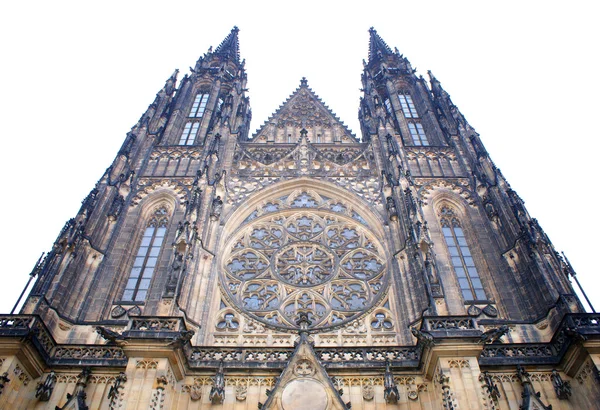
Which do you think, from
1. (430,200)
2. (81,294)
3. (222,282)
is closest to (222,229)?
(222,282)

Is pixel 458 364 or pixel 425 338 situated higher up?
pixel 425 338

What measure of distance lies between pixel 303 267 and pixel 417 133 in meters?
9.54

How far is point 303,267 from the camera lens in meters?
14.6

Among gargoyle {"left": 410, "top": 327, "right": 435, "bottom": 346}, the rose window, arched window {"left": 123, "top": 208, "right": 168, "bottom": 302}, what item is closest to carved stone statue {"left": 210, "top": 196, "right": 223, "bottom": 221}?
the rose window

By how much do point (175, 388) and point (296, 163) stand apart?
10.0 m

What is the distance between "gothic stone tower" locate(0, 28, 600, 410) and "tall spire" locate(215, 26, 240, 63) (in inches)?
325

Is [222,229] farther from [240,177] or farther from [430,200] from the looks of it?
[430,200]

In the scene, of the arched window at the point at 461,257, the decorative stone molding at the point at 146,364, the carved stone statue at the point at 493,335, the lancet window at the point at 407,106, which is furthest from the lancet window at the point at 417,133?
the decorative stone molding at the point at 146,364

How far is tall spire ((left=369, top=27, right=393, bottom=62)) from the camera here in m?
A: 29.1

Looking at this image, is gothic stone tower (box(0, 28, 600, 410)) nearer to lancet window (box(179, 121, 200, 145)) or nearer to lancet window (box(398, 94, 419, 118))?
lancet window (box(179, 121, 200, 145))

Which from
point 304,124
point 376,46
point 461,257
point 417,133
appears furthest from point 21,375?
point 376,46

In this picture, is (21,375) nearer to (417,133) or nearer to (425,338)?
(425,338)

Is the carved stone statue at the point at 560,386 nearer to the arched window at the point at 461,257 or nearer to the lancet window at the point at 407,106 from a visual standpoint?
the arched window at the point at 461,257

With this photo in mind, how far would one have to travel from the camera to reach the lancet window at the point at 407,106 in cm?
2254
